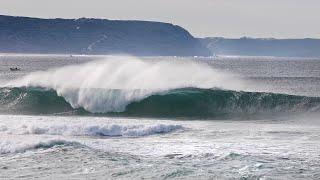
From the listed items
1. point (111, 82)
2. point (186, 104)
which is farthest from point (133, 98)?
point (111, 82)

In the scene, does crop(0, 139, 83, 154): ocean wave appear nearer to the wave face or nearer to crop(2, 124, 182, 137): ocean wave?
crop(2, 124, 182, 137): ocean wave

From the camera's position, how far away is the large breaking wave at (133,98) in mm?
34062

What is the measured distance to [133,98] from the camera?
117 feet

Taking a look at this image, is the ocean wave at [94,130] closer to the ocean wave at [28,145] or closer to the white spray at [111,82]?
the ocean wave at [28,145]

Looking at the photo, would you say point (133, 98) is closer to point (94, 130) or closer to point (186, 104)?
point (186, 104)

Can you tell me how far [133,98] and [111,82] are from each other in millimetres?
4757

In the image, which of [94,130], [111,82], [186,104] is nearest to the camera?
[94,130]

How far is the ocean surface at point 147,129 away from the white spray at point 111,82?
0.22 feet

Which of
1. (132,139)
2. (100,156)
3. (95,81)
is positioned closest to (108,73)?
(95,81)

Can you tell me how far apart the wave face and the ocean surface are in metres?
0.05

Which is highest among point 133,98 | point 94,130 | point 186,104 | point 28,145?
point 133,98

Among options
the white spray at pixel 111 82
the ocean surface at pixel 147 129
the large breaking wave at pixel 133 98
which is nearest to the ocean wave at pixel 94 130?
the ocean surface at pixel 147 129

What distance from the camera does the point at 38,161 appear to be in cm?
1712

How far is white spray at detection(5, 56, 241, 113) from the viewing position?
35.1 metres
